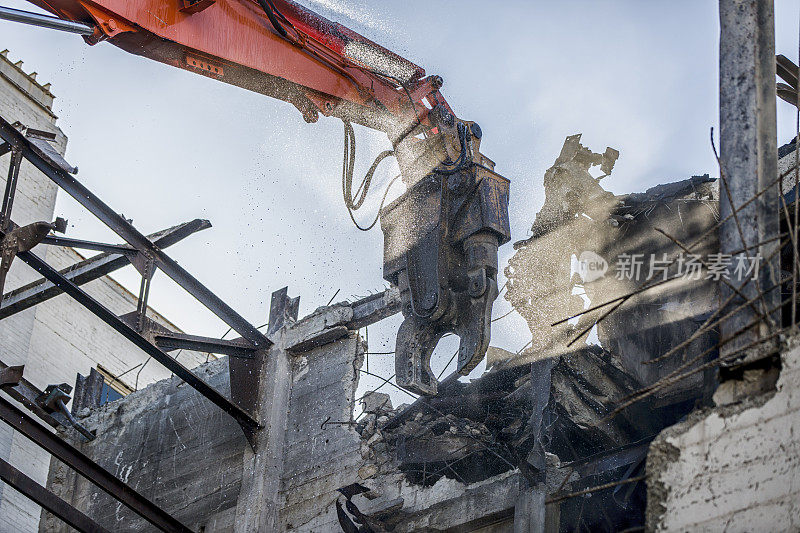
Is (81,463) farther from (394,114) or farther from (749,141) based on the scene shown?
(749,141)

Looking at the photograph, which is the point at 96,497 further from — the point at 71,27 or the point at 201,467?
the point at 71,27

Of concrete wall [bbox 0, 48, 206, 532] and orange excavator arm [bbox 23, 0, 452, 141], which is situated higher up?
concrete wall [bbox 0, 48, 206, 532]

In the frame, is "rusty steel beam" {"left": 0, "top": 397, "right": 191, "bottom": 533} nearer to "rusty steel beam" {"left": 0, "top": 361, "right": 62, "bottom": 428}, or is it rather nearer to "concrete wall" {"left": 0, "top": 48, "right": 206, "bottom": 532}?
"rusty steel beam" {"left": 0, "top": 361, "right": 62, "bottom": 428}

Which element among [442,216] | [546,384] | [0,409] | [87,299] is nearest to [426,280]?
[442,216]

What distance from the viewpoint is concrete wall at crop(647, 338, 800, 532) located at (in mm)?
6012

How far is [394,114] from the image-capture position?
451 inches

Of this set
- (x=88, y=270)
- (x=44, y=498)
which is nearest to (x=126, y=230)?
(x=88, y=270)

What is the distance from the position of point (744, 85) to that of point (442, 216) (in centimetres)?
361

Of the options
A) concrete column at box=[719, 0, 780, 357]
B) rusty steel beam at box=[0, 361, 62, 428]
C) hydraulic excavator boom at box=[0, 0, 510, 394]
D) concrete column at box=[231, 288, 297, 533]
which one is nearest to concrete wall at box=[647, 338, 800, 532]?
concrete column at box=[719, 0, 780, 357]

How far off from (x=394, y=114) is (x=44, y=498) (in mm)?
5164

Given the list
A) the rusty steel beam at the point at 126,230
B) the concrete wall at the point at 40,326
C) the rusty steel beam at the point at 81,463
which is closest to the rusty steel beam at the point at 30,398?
the rusty steel beam at the point at 81,463

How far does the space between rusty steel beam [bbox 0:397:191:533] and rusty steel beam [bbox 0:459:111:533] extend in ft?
1.21

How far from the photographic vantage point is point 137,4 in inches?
400

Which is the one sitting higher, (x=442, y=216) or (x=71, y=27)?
(x=71, y=27)
